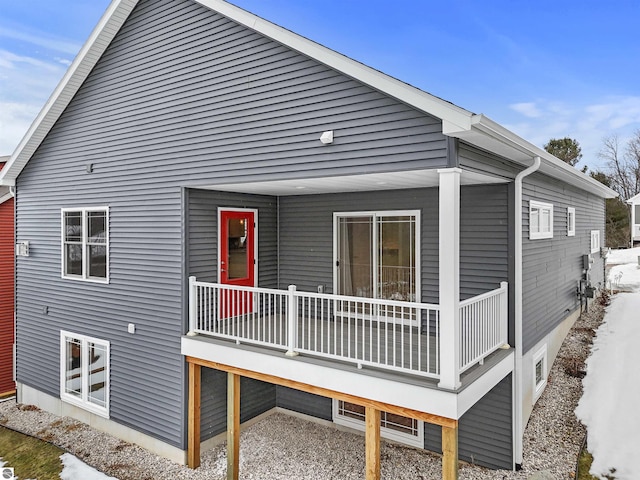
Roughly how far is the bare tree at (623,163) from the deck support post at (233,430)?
39.7 m

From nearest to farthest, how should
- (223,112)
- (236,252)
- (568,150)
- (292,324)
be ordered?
1. (292,324)
2. (223,112)
3. (236,252)
4. (568,150)

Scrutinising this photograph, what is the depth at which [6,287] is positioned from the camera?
12062 millimetres

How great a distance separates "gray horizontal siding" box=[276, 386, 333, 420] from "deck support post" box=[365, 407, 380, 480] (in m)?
3.00

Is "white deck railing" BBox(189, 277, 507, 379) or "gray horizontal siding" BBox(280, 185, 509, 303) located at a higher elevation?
"gray horizontal siding" BBox(280, 185, 509, 303)

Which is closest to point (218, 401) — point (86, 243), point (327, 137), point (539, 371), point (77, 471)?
point (77, 471)

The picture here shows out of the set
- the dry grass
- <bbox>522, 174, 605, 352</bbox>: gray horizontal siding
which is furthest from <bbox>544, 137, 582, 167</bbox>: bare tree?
the dry grass

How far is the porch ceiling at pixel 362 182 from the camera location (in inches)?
226

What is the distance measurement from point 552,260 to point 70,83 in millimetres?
10628

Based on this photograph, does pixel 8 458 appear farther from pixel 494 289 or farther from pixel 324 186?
pixel 494 289

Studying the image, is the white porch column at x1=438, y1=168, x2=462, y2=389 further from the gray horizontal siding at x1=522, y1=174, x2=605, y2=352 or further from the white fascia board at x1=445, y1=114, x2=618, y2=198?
the gray horizontal siding at x1=522, y1=174, x2=605, y2=352

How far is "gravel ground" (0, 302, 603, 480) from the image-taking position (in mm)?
6684

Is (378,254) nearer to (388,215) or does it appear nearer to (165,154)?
(388,215)

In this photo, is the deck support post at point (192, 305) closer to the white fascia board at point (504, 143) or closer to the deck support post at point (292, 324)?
the deck support post at point (292, 324)

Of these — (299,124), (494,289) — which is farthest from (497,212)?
(299,124)
